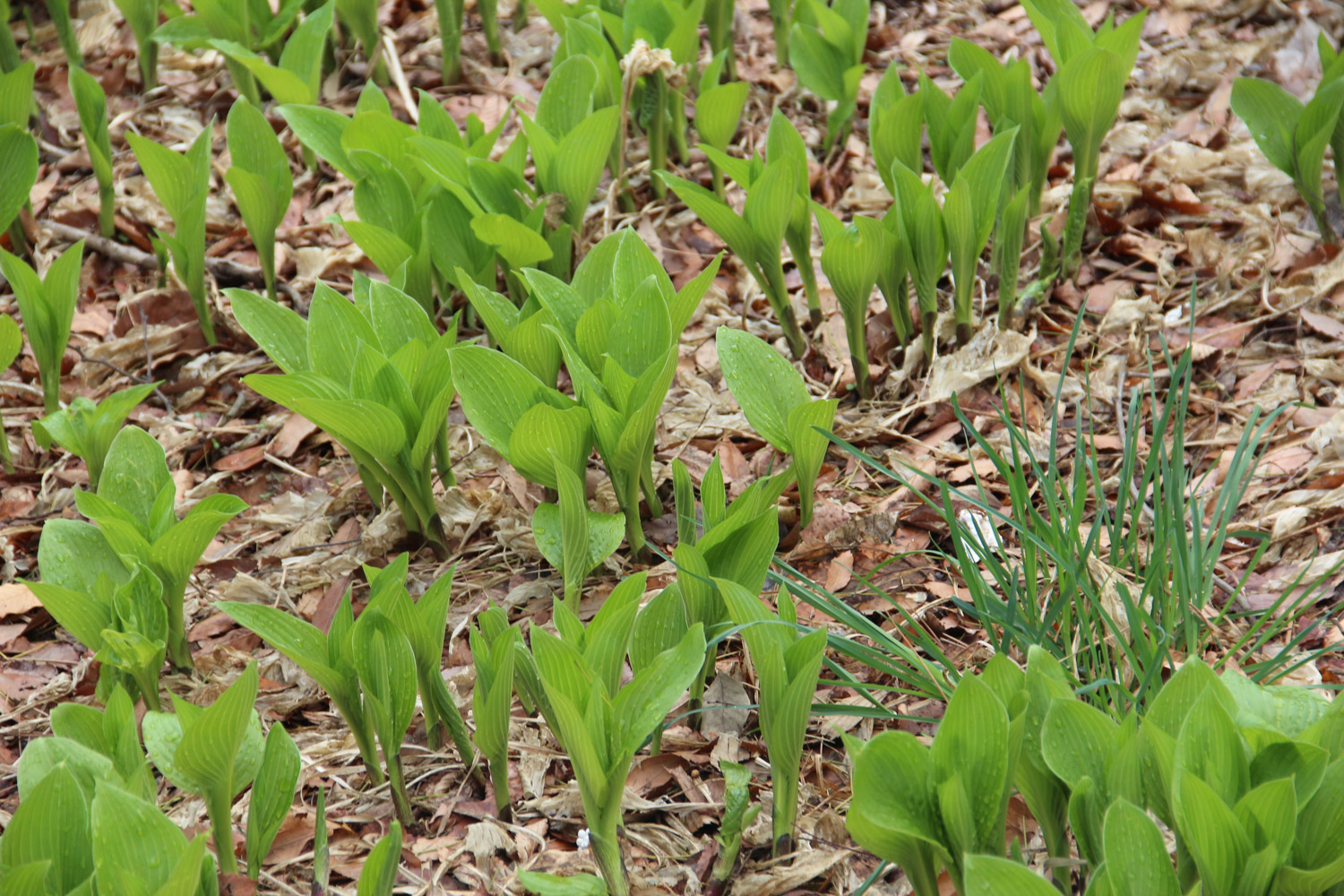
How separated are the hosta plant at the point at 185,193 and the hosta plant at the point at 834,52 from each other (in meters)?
1.41

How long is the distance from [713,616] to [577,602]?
296mm

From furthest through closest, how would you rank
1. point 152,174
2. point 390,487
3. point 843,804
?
point 152,174 < point 390,487 < point 843,804

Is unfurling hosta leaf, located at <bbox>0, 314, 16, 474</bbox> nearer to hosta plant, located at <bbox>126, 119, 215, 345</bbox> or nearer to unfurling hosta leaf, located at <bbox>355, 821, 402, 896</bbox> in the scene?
hosta plant, located at <bbox>126, 119, 215, 345</bbox>

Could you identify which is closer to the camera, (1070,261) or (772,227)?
(772,227)

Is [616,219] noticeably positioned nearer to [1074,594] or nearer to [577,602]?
[577,602]

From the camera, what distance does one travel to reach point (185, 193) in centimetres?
237

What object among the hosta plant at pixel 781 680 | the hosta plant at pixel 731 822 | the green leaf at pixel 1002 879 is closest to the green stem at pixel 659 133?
the hosta plant at pixel 781 680

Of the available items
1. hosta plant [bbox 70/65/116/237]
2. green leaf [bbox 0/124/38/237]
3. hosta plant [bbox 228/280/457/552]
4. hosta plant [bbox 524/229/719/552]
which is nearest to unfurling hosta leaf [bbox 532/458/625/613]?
hosta plant [bbox 524/229/719/552]

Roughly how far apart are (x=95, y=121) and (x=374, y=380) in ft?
4.24

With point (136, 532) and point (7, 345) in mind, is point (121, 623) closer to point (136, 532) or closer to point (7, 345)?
point (136, 532)

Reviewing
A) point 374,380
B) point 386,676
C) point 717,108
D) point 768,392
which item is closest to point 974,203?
point 768,392

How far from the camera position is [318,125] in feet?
8.01

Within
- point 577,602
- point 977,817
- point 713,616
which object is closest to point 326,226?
point 577,602

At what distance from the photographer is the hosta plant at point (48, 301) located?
204 cm
